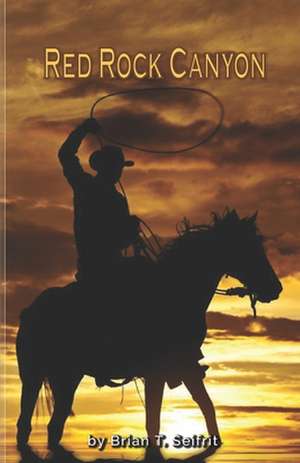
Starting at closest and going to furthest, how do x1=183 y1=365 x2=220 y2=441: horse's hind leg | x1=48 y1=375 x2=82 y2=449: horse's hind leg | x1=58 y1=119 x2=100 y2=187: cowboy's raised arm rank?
x1=183 y1=365 x2=220 y2=441: horse's hind leg, x1=48 y1=375 x2=82 y2=449: horse's hind leg, x1=58 y1=119 x2=100 y2=187: cowboy's raised arm

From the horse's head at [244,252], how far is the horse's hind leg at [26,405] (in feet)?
5.96

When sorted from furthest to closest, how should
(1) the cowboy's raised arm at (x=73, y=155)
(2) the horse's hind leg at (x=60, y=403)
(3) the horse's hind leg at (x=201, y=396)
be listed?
(1) the cowboy's raised arm at (x=73, y=155) → (2) the horse's hind leg at (x=60, y=403) → (3) the horse's hind leg at (x=201, y=396)

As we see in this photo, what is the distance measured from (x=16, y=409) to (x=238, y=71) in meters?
3.29

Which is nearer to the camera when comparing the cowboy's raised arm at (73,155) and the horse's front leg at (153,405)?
the horse's front leg at (153,405)

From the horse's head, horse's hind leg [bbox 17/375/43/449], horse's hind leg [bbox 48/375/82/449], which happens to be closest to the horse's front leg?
horse's hind leg [bbox 48/375/82/449]

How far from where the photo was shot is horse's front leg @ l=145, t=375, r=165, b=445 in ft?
86.6

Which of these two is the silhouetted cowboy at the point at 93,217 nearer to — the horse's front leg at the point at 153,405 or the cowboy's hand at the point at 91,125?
the cowboy's hand at the point at 91,125

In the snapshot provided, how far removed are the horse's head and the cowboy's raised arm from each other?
1180 mm

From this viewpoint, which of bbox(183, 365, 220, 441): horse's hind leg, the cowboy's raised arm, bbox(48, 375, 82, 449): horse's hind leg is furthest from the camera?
the cowboy's raised arm


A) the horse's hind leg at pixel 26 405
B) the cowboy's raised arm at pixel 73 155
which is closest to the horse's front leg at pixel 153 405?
the horse's hind leg at pixel 26 405

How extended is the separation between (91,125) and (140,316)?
1607 millimetres

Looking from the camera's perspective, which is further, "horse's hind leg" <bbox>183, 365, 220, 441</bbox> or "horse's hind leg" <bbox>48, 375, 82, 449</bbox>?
"horse's hind leg" <bbox>48, 375, 82, 449</bbox>

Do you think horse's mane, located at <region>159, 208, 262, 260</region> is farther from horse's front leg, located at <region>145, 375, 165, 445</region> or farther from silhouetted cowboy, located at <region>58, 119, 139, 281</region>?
horse's front leg, located at <region>145, 375, 165, 445</region>

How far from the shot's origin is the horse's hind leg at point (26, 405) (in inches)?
1044
